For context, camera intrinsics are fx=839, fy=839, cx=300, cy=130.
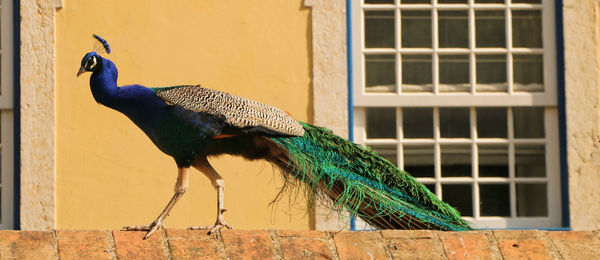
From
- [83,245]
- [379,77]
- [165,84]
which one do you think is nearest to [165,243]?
[83,245]

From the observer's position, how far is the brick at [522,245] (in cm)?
341

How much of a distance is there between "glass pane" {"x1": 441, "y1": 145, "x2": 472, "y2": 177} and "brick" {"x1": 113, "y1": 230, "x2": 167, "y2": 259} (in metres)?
2.97

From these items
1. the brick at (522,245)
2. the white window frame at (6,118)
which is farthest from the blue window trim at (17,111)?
the brick at (522,245)

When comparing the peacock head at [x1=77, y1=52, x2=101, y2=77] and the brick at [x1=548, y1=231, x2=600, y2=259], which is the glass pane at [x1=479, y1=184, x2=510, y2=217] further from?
the peacock head at [x1=77, y1=52, x2=101, y2=77]

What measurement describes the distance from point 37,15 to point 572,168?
12.7ft

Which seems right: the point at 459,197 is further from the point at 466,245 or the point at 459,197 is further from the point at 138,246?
the point at 138,246

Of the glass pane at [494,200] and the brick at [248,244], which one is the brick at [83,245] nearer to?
the brick at [248,244]

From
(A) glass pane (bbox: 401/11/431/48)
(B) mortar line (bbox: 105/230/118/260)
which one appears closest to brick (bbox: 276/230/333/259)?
(B) mortar line (bbox: 105/230/118/260)

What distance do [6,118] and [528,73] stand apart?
3.73m

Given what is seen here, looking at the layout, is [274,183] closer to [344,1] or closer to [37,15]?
[344,1]

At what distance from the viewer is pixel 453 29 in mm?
6008

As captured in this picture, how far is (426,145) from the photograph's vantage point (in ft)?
19.5

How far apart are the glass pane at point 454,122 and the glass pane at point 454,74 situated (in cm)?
15

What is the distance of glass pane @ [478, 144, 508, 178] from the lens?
5945 millimetres
